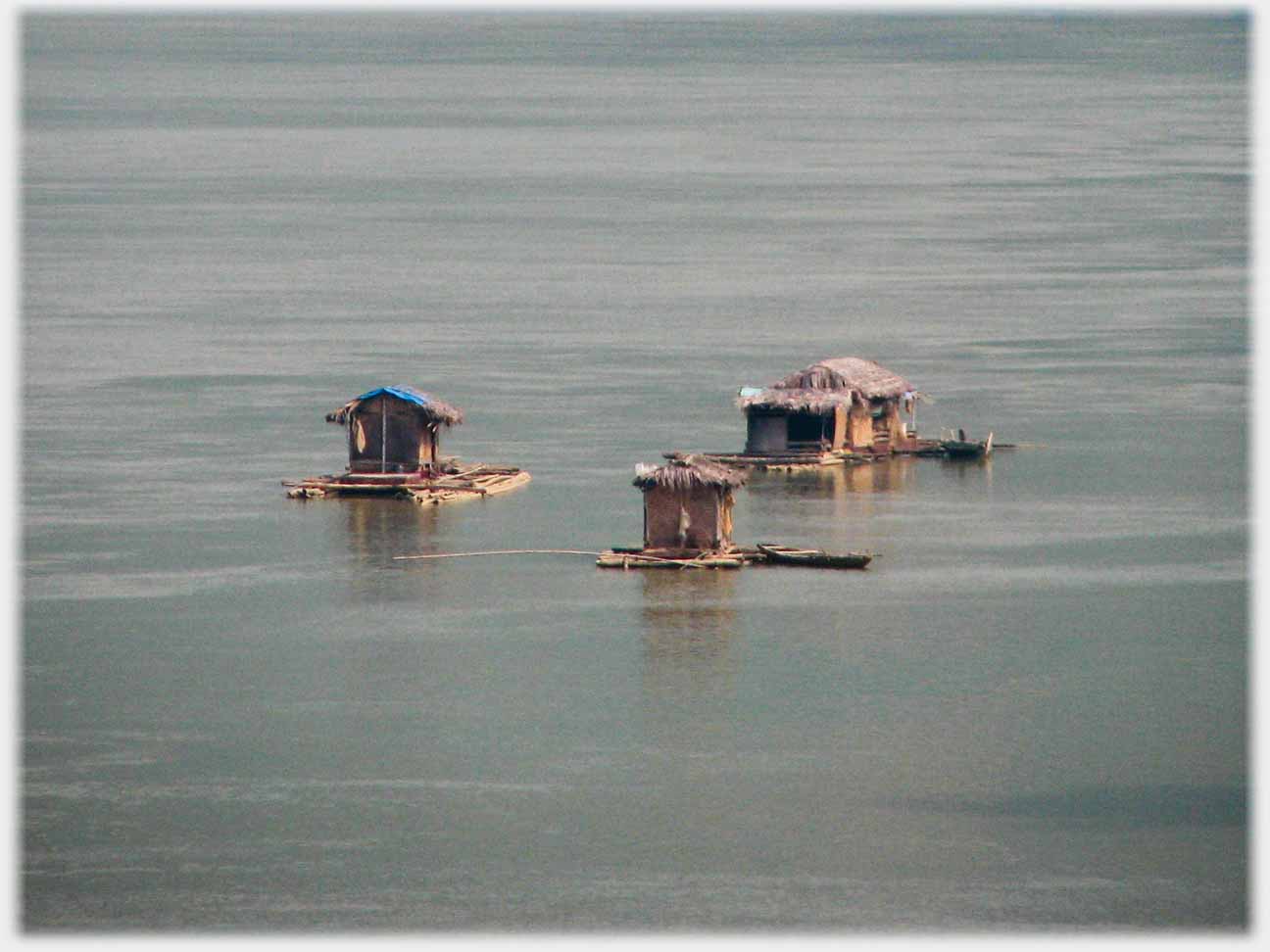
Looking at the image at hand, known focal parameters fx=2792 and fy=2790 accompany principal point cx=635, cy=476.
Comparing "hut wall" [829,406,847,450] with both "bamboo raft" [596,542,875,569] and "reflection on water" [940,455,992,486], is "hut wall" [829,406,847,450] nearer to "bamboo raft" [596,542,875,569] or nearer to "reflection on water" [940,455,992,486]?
"reflection on water" [940,455,992,486]

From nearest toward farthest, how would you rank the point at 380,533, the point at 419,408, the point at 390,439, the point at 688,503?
the point at 688,503
the point at 380,533
the point at 419,408
the point at 390,439

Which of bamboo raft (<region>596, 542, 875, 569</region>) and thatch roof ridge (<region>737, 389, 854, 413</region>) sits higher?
thatch roof ridge (<region>737, 389, 854, 413</region>)

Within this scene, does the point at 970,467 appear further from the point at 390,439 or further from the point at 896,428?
the point at 390,439

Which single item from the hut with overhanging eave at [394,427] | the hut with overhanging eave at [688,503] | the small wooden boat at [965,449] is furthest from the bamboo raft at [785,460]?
the hut with overhanging eave at [688,503]

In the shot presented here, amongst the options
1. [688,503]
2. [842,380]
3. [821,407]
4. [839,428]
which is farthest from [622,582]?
[839,428]

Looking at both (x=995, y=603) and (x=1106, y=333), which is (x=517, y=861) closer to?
(x=995, y=603)

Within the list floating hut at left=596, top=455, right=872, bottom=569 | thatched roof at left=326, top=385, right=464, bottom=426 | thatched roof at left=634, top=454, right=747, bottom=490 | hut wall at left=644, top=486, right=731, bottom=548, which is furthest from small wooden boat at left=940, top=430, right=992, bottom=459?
thatched roof at left=634, top=454, right=747, bottom=490
